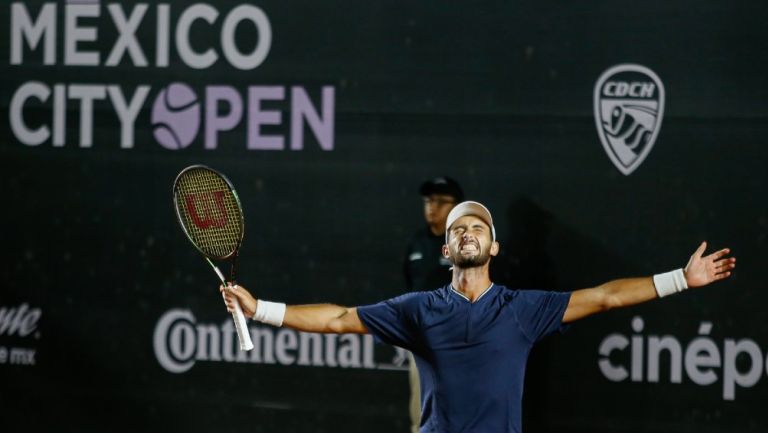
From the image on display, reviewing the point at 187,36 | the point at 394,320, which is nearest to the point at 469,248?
the point at 394,320

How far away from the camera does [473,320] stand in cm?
441

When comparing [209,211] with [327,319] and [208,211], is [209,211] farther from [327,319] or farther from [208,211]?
[327,319]

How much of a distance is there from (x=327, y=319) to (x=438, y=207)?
151 centimetres

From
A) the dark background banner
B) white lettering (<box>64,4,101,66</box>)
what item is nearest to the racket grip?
the dark background banner

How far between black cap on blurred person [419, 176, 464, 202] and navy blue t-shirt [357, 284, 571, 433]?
1.45 meters

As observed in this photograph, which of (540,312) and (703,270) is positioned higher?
(703,270)

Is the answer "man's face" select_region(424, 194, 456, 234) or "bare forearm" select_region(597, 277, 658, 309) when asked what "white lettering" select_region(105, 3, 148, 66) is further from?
"bare forearm" select_region(597, 277, 658, 309)

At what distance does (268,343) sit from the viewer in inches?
252

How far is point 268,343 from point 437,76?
152cm

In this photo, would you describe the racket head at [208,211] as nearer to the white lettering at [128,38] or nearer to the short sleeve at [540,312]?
the short sleeve at [540,312]

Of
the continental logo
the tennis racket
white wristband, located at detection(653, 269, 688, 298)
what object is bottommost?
white wristband, located at detection(653, 269, 688, 298)

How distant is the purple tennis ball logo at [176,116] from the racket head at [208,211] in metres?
1.50

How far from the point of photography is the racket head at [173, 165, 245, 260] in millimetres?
4848

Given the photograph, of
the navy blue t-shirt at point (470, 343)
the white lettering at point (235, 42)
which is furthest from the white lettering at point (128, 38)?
the navy blue t-shirt at point (470, 343)
